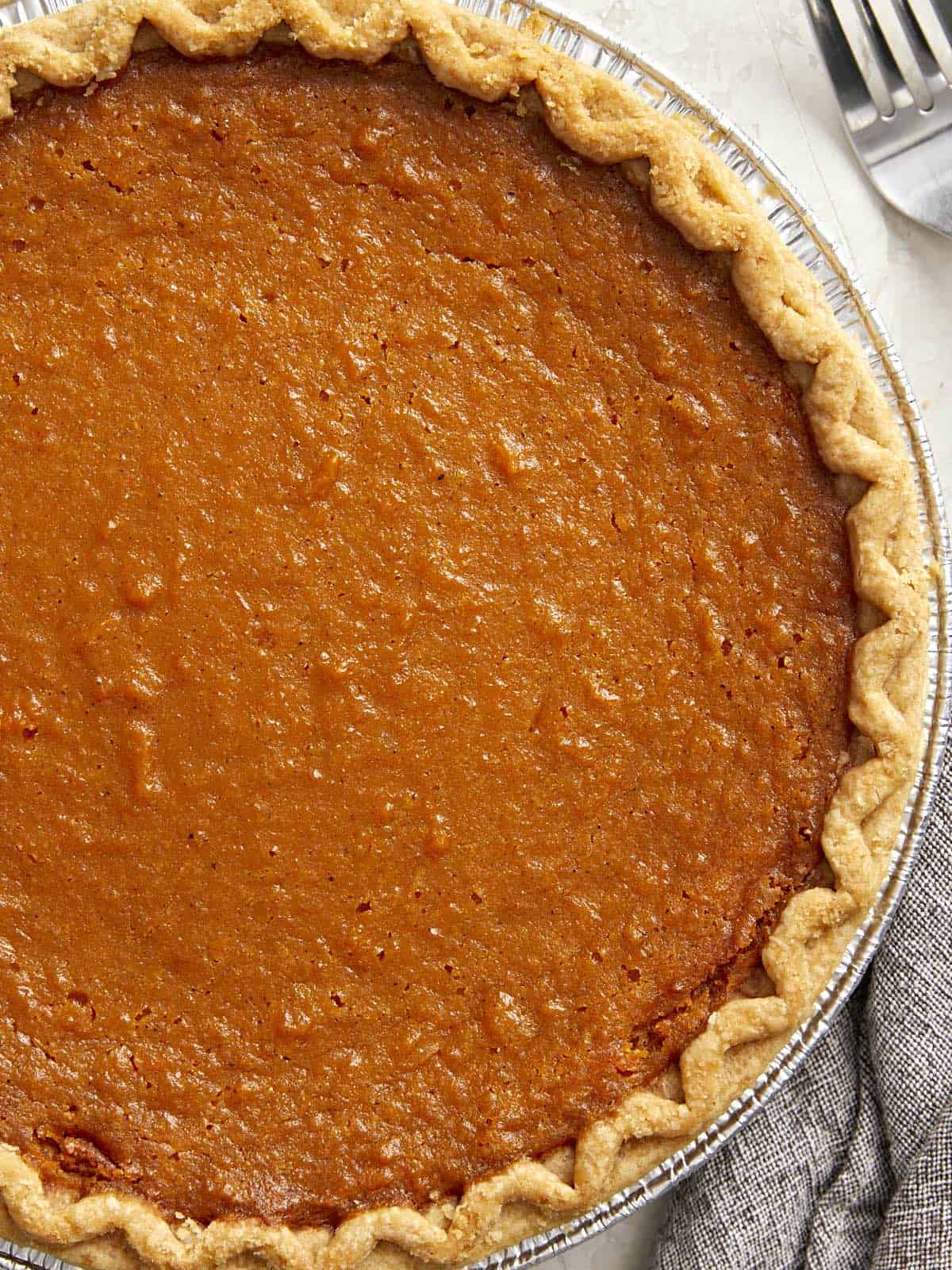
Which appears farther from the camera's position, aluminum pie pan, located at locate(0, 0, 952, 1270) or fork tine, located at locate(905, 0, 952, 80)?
fork tine, located at locate(905, 0, 952, 80)

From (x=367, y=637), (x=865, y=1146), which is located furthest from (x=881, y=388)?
(x=865, y=1146)

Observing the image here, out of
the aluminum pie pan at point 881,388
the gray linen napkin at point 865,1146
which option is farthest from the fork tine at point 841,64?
the gray linen napkin at point 865,1146

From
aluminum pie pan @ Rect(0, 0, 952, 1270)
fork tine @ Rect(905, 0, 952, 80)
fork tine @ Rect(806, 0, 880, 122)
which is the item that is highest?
fork tine @ Rect(905, 0, 952, 80)

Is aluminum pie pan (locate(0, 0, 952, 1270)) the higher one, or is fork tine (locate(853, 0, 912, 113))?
fork tine (locate(853, 0, 912, 113))

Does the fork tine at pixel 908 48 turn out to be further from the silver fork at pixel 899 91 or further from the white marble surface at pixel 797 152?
the white marble surface at pixel 797 152

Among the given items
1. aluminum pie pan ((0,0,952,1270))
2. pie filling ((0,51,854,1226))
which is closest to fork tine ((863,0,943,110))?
aluminum pie pan ((0,0,952,1270))

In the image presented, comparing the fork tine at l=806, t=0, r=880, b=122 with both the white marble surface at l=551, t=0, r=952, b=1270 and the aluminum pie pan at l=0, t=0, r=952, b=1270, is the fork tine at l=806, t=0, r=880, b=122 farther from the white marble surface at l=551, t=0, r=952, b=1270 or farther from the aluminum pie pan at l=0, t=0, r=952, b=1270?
the aluminum pie pan at l=0, t=0, r=952, b=1270

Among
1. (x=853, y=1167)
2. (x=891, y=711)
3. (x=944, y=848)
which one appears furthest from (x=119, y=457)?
(x=853, y=1167)

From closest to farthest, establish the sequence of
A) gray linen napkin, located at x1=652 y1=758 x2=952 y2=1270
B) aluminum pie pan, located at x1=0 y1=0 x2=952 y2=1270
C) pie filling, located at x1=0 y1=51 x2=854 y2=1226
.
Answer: pie filling, located at x1=0 y1=51 x2=854 y2=1226 → aluminum pie pan, located at x1=0 y1=0 x2=952 y2=1270 → gray linen napkin, located at x1=652 y1=758 x2=952 y2=1270
